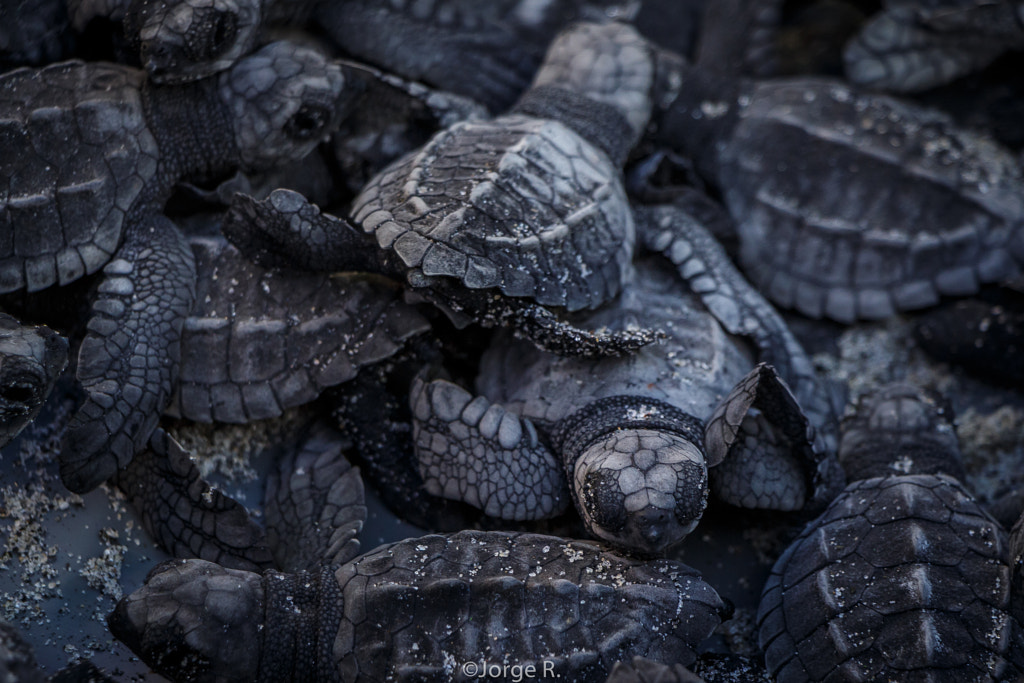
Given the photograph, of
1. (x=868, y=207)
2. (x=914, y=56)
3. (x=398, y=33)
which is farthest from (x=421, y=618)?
(x=914, y=56)

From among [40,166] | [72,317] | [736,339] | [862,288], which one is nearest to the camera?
[40,166]

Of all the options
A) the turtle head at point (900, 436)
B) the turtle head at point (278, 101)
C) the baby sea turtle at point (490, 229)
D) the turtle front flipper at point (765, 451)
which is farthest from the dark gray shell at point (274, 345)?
the turtle head at point (900, 436)

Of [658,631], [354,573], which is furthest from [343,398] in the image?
[658,631]

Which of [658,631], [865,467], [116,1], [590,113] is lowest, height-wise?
[865,467]

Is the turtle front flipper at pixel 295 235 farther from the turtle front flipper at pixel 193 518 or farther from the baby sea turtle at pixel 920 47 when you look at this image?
the baby sea turtle at pixel 920 47

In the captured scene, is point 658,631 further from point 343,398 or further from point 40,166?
point 40,166

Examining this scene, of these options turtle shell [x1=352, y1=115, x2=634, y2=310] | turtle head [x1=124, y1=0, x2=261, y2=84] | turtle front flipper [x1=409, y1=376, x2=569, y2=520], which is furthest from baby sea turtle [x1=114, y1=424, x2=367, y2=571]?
turtle head [x1=124, y1=0, x2=261, y2=84]

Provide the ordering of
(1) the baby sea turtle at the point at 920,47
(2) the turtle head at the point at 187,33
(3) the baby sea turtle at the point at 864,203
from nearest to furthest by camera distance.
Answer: (2) the turtle head at the point at 187,33
(3) the baby sea turtle at the point at 864,203
(1) the baby sea turtle at the point at 920,47
